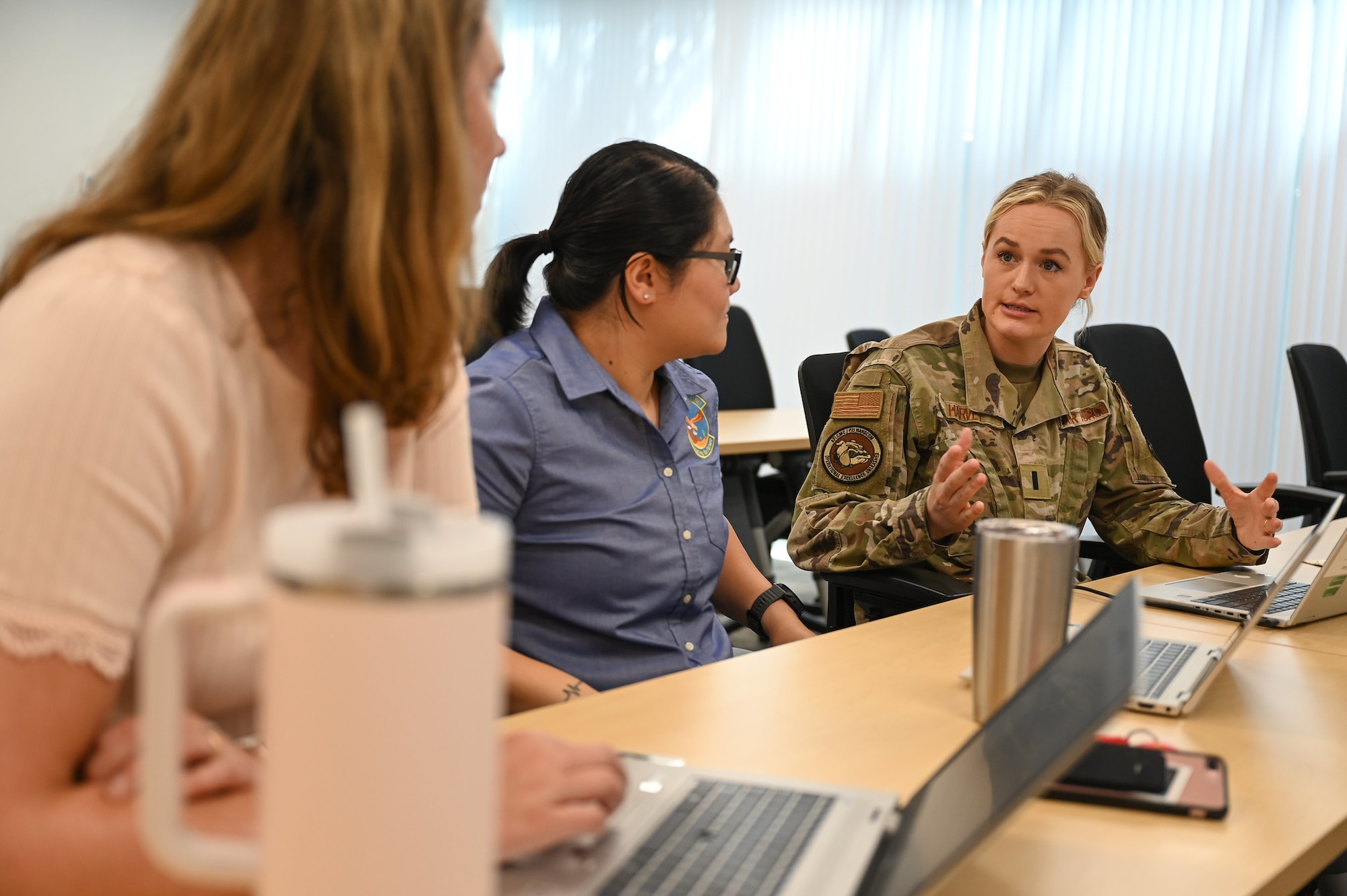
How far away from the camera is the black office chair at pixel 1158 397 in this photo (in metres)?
2.72

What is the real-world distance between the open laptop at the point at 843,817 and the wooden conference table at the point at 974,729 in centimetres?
8

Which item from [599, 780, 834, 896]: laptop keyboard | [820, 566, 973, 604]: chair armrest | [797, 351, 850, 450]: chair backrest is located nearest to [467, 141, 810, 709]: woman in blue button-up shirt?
[820, 566, 973, 604]: chair armrest

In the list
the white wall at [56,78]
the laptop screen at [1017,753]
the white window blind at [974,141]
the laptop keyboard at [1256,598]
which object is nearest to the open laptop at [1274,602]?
the laptop keyboard at [1256,598]

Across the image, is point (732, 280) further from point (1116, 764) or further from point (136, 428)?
point (136, 428)

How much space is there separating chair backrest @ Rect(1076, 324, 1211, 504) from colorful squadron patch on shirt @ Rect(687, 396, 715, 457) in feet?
4.07

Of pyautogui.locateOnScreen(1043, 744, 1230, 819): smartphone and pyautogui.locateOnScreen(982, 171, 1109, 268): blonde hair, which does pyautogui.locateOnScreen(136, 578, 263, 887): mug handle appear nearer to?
pyautogui.locateOnScreen(1043, 744, 1230, 819): smartphone

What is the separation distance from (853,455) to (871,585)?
0.25 meters

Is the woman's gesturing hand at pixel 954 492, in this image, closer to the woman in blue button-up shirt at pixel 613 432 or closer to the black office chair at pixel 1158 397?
the woman in blue button-up shirt at pixel 613 432

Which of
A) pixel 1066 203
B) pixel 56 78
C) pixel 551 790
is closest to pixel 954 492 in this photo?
pixel 1066 203

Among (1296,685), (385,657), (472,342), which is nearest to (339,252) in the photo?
(472,342)

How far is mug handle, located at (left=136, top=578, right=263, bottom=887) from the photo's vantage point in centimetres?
41

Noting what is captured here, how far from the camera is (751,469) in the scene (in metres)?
3.81

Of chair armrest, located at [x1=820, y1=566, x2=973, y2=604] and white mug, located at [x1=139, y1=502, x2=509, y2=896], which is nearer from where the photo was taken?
white mug, located at [x1=139, y1=502, x2=509, y2=896]

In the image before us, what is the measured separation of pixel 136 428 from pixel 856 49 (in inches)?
202
